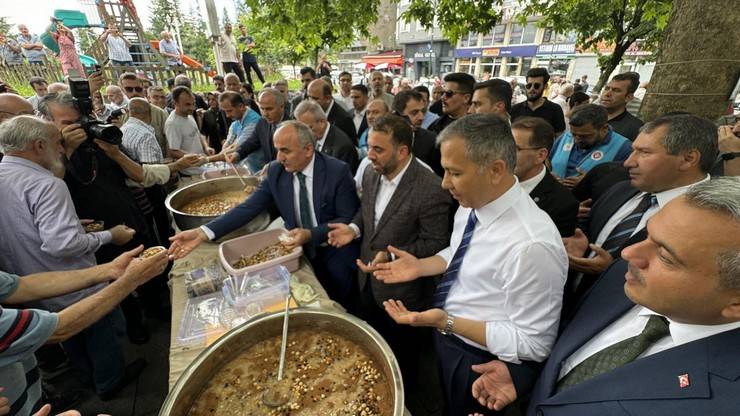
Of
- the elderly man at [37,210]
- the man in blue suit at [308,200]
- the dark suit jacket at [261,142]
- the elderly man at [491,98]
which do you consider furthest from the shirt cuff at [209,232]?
the elderly man at [491,98]

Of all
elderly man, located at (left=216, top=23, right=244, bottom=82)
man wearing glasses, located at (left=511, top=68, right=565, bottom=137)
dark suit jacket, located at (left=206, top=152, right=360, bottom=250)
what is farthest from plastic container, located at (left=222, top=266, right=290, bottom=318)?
elderly man, located at (left=216, top=23, right=244, bottom=82)

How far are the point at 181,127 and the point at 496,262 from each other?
498 centimetres

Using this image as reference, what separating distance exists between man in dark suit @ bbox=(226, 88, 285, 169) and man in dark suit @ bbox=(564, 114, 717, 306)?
3.89m

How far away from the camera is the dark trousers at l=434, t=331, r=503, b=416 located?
1.73m

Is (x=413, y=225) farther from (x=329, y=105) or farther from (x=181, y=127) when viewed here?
(x=181, y=127)

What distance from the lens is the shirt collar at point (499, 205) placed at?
1521 millimetres

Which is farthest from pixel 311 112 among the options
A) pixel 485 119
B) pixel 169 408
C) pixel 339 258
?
pixel 169 408

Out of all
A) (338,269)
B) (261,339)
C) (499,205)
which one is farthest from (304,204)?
(499,205)

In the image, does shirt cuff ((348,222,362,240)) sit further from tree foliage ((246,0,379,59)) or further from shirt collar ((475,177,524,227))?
tree foliage ((246,0,379,59))

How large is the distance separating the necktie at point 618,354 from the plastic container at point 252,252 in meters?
1.64

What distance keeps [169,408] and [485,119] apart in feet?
6.12

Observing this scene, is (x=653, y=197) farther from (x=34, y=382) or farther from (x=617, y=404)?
(x=34, y=382)

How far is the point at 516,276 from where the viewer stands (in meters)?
1.40

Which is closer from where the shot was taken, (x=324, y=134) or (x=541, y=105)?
(x=324, y=134)
